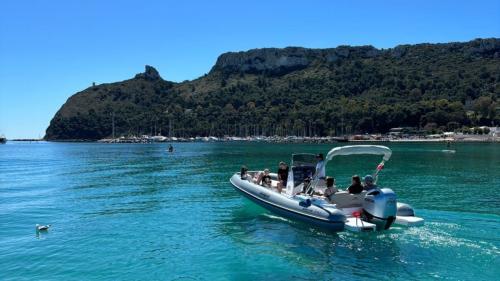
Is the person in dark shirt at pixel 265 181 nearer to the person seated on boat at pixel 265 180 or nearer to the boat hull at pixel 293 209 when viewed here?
the person seated on boat at pixel 265 180

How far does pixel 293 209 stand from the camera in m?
18.9

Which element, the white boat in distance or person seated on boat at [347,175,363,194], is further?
person seated on boat at [347,175,363,194]

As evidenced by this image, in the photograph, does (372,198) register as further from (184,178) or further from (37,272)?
(184,178)

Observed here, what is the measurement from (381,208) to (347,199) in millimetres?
1872

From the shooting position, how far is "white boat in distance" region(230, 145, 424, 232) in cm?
1655

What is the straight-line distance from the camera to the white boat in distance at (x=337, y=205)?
54.3 ft

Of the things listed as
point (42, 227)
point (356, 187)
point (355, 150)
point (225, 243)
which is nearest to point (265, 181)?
point (355, 150)

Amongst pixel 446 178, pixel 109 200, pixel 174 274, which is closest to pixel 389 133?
pixel 446 178

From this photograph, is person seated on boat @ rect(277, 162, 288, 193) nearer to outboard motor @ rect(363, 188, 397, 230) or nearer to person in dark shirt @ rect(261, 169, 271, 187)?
person in dark shirt @ rect(261, 169, 271, 187)

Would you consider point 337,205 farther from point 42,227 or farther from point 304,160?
point 42,227

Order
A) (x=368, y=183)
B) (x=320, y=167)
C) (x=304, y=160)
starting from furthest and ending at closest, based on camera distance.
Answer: (x=304, y=160), (x=320, y=167), (x=368, y=183)

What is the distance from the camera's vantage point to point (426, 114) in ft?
619

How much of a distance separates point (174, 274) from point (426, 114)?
19073 cm

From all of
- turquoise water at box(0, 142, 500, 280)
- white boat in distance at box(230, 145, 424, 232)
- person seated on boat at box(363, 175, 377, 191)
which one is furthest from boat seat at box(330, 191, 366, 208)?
turquoise water at box(0, 142, 500, 280)
